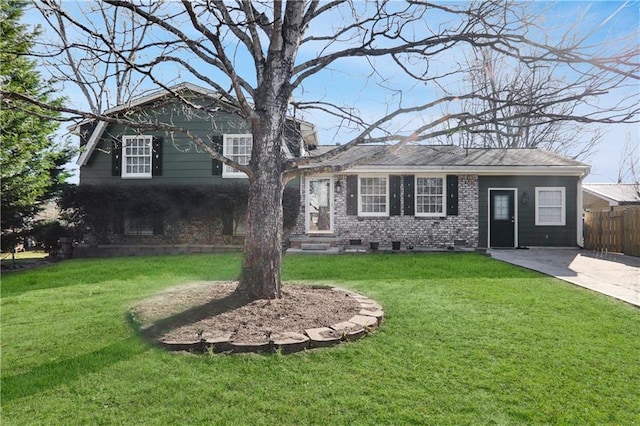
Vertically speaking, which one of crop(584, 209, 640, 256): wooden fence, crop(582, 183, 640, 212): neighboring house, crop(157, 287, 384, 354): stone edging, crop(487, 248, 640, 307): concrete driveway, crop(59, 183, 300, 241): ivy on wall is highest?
crop(582, 183, 640, 212): neighboring house

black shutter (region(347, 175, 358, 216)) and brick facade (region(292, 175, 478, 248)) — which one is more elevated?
black shutter (region(347, 175, 358, 216))

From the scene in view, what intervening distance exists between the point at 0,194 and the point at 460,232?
13687 mm

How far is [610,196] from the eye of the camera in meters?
→ 17.5

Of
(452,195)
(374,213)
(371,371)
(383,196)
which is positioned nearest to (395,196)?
(383,196)

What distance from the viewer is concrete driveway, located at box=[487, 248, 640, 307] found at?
6.57 metres

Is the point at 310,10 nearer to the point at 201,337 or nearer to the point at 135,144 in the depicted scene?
the point at 201,337

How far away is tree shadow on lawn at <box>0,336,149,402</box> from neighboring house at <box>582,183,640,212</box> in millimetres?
19135

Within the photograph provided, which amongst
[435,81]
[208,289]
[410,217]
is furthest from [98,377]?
[410,217]

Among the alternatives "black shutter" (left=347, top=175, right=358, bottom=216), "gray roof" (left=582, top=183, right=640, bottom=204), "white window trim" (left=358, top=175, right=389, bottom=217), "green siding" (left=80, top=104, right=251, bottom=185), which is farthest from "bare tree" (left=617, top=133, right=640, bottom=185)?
"green siding" (left=80, top=104, right=251, bottom=185)

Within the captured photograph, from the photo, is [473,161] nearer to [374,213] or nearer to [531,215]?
[531,215]

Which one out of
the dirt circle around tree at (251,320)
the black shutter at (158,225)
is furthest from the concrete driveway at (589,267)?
the black shutter at (158,225)

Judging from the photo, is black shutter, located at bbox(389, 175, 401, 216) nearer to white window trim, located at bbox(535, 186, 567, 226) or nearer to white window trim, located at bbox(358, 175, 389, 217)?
white window trim, located at bbox(358, 175, 389, 217)

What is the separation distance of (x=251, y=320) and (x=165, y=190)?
10.2m

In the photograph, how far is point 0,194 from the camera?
955cm
